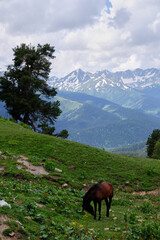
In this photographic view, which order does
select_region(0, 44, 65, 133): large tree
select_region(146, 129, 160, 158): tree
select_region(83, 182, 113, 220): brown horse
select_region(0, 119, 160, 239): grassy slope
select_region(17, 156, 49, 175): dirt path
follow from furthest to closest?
select_region(146, 129, 160, 158): tree < select_region(0, 44, 65, 133): large tree < select_region(17, 156, 49, 175): dirt path < select_region(83, 182, 113, 220): brown horse < select_region(0, 119, 160, 239): grassy slope

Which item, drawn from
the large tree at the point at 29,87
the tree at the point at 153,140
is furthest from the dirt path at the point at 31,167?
the tree at the point at 153,140

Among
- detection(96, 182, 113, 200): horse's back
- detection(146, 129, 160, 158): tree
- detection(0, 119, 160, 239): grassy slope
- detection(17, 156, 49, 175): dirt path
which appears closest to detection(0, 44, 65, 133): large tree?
detection(0, 119, 160, 239): grassy slope

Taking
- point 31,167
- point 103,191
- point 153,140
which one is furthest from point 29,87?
point 153,140

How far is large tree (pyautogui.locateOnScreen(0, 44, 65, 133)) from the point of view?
4769 centimetres

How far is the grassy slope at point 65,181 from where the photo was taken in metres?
9.62

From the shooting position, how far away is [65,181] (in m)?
19.2

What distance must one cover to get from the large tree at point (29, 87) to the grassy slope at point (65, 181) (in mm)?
12360

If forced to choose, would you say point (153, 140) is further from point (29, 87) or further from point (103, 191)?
point (103, 191)

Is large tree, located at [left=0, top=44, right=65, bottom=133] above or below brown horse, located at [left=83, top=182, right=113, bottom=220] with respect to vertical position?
above

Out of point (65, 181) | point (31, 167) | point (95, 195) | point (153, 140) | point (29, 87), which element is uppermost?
point (29, 87)

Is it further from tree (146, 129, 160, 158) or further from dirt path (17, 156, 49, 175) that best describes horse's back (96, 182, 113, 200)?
tree (146, 129, 160, 158)

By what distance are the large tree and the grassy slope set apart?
1236 centimetres

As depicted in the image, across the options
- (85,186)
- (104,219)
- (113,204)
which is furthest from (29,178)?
(104,219)

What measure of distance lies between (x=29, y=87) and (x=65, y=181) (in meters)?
33.9
